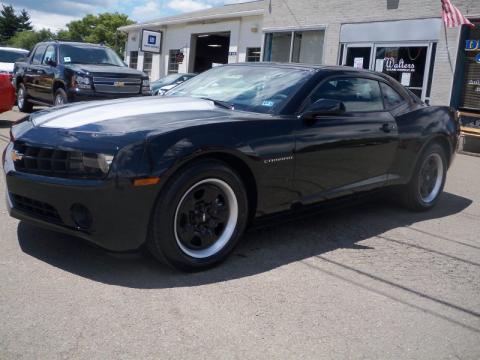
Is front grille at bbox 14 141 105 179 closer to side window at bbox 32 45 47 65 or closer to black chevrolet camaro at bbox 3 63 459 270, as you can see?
black chevrolet camaro at bbox 3 63 459 270

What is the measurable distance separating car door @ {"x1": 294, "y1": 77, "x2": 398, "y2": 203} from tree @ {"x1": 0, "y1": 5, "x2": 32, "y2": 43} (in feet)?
334

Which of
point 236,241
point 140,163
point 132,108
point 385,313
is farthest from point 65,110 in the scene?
point 385,313

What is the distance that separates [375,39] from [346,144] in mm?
12342

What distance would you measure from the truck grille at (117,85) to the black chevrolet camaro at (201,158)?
626 centimetres

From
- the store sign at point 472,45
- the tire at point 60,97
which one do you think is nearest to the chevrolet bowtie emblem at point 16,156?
the tire at point 60,97

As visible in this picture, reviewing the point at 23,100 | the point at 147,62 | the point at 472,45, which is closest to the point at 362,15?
the point at 472,45

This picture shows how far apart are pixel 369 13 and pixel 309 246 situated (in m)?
13.3

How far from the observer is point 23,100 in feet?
45.5

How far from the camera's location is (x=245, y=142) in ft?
12.9

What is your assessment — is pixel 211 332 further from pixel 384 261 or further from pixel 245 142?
pixel 384 261

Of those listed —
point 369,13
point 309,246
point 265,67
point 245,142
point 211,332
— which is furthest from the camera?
point 369,13

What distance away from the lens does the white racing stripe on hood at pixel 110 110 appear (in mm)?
3842

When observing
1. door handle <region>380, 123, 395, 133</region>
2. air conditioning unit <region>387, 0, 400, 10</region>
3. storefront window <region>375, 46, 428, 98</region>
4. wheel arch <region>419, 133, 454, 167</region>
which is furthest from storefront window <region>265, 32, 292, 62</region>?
door handle <region>380, 123, 395, 133</region>

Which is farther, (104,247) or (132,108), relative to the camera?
(132,108)
